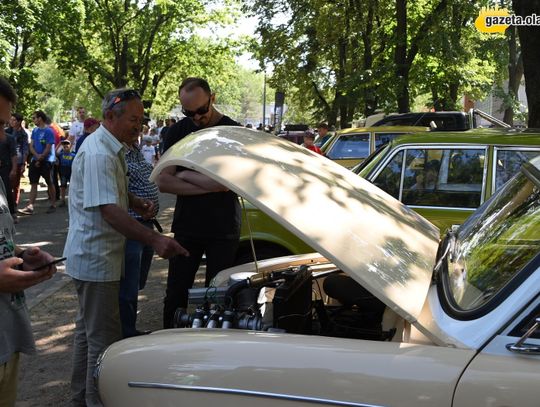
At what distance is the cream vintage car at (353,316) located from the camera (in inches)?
72.4

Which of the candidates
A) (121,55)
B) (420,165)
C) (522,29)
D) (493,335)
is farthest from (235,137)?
(121,55)

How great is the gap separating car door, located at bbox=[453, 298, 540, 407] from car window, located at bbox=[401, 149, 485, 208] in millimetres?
3601

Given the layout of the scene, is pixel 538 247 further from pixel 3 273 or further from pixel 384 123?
pixel 384 123

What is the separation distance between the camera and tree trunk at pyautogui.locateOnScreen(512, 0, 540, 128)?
7.77 m

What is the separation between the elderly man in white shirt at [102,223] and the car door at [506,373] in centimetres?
170

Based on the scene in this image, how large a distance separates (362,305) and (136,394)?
4.08 ft

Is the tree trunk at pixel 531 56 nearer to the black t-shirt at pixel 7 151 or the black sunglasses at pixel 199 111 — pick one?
the black sunglasses at pixel 199 111

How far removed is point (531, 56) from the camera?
7.92m

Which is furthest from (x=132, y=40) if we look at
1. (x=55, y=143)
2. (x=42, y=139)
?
(x=42, y=139)

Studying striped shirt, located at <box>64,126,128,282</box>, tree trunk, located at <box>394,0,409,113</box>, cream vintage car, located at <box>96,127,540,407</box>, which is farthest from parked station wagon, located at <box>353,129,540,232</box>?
tree trunk, located at <box>394,0,409,113</box>

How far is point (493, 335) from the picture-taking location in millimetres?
1869

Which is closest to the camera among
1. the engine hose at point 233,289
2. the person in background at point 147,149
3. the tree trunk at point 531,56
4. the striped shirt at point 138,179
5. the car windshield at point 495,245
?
the car windshield at point 495,245

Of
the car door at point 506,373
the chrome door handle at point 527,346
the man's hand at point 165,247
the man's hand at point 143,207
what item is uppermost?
the man's hand at point 143,207

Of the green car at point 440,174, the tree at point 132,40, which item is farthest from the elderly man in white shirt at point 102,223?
the tree at point 132,40
